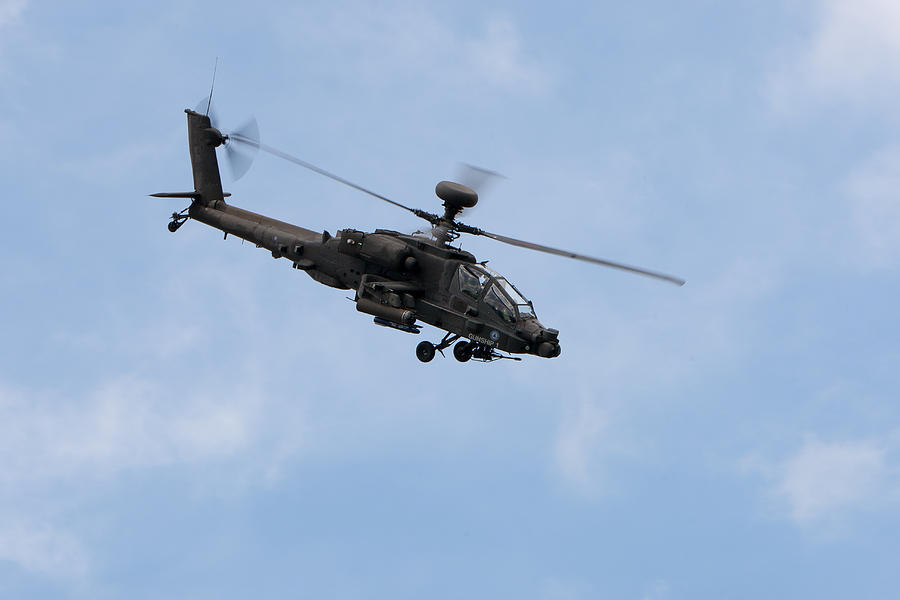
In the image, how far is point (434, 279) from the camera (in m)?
36.8

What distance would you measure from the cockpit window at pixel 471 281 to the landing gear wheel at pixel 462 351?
186 cm

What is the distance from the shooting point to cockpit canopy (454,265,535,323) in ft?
115

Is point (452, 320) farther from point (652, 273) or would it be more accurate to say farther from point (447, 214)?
point (652, 273)

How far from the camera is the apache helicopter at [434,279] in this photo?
3516 cm

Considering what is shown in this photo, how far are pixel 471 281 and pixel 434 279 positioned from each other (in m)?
1.50

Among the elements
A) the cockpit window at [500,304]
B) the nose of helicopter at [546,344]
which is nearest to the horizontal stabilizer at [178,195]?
the cockpit window at [500,304]

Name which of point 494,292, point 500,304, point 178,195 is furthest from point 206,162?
point 500,304

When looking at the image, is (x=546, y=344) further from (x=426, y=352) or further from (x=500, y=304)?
(x=426, y=352)

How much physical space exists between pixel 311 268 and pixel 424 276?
452cm

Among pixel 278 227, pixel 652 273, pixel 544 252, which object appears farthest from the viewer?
pixel 278 227

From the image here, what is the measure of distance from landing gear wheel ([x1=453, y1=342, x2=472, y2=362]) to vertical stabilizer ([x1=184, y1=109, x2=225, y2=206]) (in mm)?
12288

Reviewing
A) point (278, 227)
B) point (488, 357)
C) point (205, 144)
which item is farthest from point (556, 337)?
point (205, 144)

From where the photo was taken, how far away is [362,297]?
3716 cm

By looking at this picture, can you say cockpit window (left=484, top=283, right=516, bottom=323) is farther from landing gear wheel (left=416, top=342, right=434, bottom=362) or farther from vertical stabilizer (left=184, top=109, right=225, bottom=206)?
vertical stabilizer (left=184, top=109, right=225, bottom=206)
